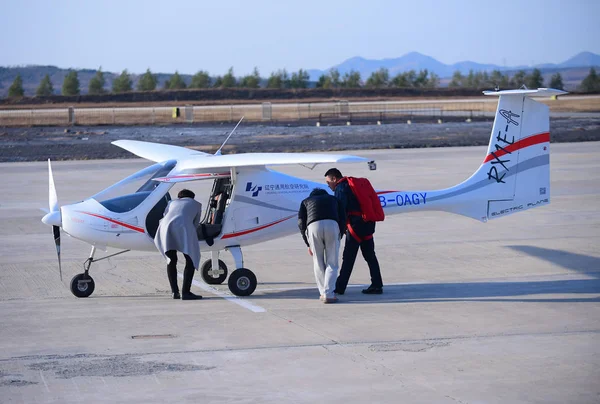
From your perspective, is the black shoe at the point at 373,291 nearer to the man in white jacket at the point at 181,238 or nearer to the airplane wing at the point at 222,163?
the airplane wing at the point at 222,163

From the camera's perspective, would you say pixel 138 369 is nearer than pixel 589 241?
Yes

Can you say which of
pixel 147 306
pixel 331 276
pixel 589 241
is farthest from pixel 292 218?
pixel 589 241

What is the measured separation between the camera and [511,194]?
13180 millimetres

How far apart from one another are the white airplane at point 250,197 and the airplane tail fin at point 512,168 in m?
0.02

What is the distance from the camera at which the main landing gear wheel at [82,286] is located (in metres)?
11.5

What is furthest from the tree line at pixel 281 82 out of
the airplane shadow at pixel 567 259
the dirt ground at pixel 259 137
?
the airplane shadow at pixel 567 259

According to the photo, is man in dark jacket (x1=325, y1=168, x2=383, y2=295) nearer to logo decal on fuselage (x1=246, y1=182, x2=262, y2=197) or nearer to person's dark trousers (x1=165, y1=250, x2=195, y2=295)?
logo decal on fuselage (x1=246, y1=182, x2=262, y2=197)

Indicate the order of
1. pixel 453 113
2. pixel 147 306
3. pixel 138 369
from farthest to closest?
1. pixel 453 113
2. pixel 147 306
3. pixel 138 369

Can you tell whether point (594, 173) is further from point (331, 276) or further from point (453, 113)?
point (453, 113)

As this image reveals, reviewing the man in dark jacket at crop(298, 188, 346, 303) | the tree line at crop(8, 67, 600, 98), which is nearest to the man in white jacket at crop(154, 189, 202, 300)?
the man in dark jacket at crop(298, 188, 346, 303)

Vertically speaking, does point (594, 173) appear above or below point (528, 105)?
below

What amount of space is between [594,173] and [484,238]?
11804 mm

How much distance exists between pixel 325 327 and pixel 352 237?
2298mm

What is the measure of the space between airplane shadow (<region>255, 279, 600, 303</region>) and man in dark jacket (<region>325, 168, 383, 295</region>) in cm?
18
